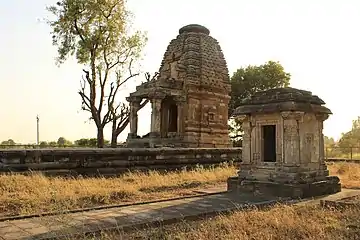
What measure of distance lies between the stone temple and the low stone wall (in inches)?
159

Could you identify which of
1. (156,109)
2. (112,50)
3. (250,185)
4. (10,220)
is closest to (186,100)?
(156,109)

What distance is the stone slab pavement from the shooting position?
5.78m

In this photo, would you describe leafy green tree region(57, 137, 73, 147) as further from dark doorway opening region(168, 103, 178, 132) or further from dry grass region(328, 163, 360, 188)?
dry grass region(328, 163, 360, 188)

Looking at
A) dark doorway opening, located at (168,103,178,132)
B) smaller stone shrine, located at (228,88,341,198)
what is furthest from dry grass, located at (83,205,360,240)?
dark doorway opening, located at (168,103,178,132)

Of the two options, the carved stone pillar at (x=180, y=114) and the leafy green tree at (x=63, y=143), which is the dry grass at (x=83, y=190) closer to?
the carved stone pillar at (x=180, y=114)

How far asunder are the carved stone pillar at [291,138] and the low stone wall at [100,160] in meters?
5.88

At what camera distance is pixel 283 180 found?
401 inches

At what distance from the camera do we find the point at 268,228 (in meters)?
5.96

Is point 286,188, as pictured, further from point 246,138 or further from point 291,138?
point 246,138

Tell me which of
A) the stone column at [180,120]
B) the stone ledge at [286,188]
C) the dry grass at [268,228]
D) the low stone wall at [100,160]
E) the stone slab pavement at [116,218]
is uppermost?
the stone column at [180,120]

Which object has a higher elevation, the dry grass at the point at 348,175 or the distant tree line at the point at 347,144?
the distant tree line at the point at 347,144

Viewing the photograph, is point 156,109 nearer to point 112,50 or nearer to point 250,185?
point 112,50

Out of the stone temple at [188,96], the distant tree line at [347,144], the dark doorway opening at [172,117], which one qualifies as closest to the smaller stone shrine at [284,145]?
the stone temple at [188,96]

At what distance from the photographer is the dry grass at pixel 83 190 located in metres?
8.05
